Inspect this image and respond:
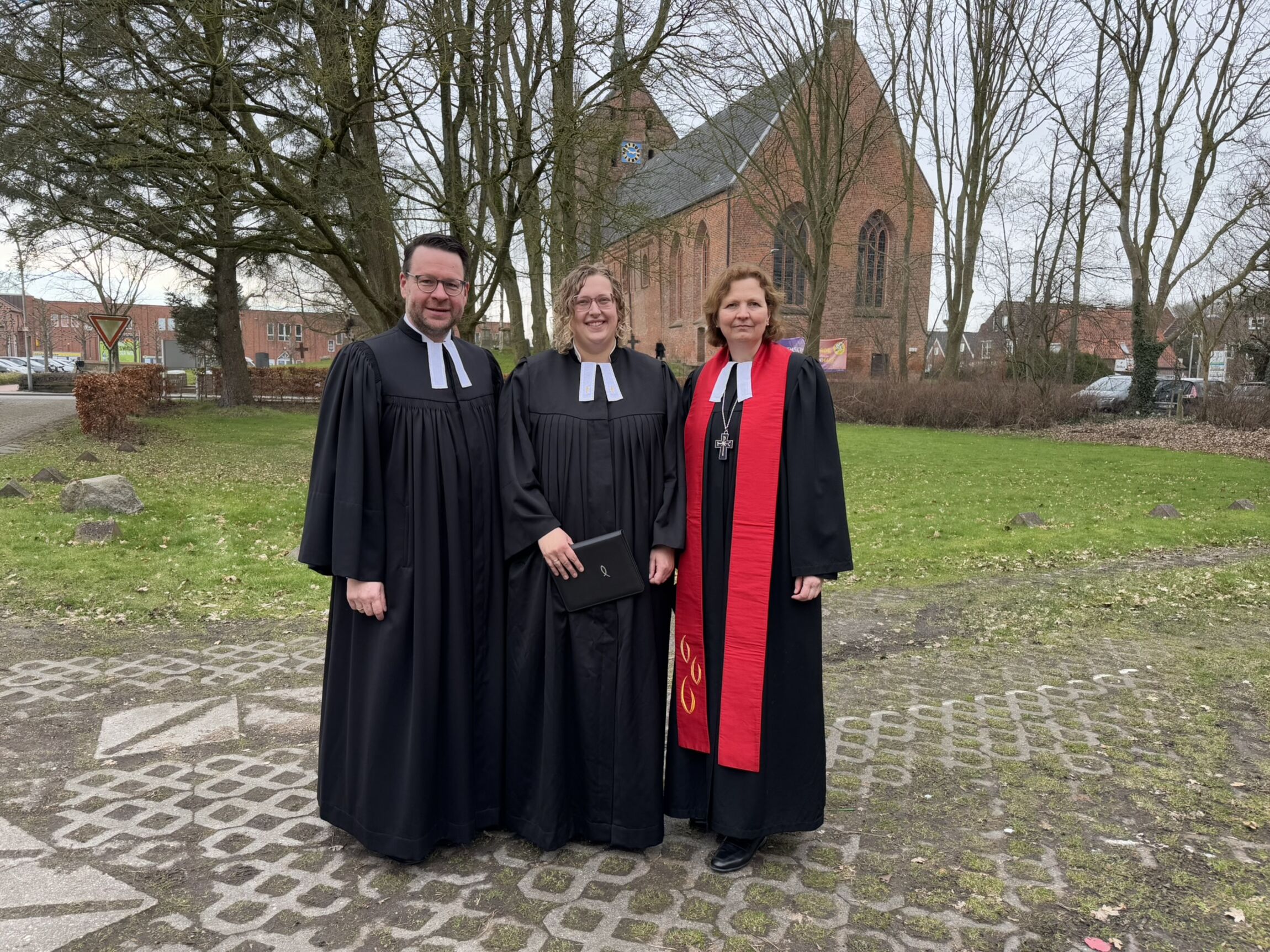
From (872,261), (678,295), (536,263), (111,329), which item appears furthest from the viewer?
(678,295)

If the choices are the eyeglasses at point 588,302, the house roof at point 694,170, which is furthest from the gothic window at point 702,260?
the eyeglasses at point 588,302

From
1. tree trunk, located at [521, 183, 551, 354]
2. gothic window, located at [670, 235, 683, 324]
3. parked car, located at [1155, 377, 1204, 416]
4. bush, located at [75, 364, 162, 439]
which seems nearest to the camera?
tree trunk, located at [521, 183, 551, 354]

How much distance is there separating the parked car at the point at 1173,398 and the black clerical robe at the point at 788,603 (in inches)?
985

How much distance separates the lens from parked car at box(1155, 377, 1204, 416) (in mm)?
23812

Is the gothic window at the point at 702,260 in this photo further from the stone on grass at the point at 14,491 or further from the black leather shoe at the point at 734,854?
the black leather shoe at the point at 734,854

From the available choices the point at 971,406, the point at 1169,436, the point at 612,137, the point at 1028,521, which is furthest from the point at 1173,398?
the point at 612,137

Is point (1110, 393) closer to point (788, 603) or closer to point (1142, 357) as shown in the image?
point (1142, 357)

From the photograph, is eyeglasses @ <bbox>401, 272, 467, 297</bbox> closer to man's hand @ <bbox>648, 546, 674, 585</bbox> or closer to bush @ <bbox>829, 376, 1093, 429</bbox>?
man's hand @ <bbox>648, 546, 674, 585</bbox>

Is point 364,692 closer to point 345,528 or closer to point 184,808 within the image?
point 345,528

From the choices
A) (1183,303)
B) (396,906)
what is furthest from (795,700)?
(1183,303)

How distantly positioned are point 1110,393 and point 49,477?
2899 centimetres

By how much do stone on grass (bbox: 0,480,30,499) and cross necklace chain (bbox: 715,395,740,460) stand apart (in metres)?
9.21

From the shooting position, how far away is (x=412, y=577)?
309 centimetres

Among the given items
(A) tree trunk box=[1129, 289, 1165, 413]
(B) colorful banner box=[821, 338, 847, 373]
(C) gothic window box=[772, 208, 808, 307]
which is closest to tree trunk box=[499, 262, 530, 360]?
(B) colorful banner box=[821, 338, 847, 373]
